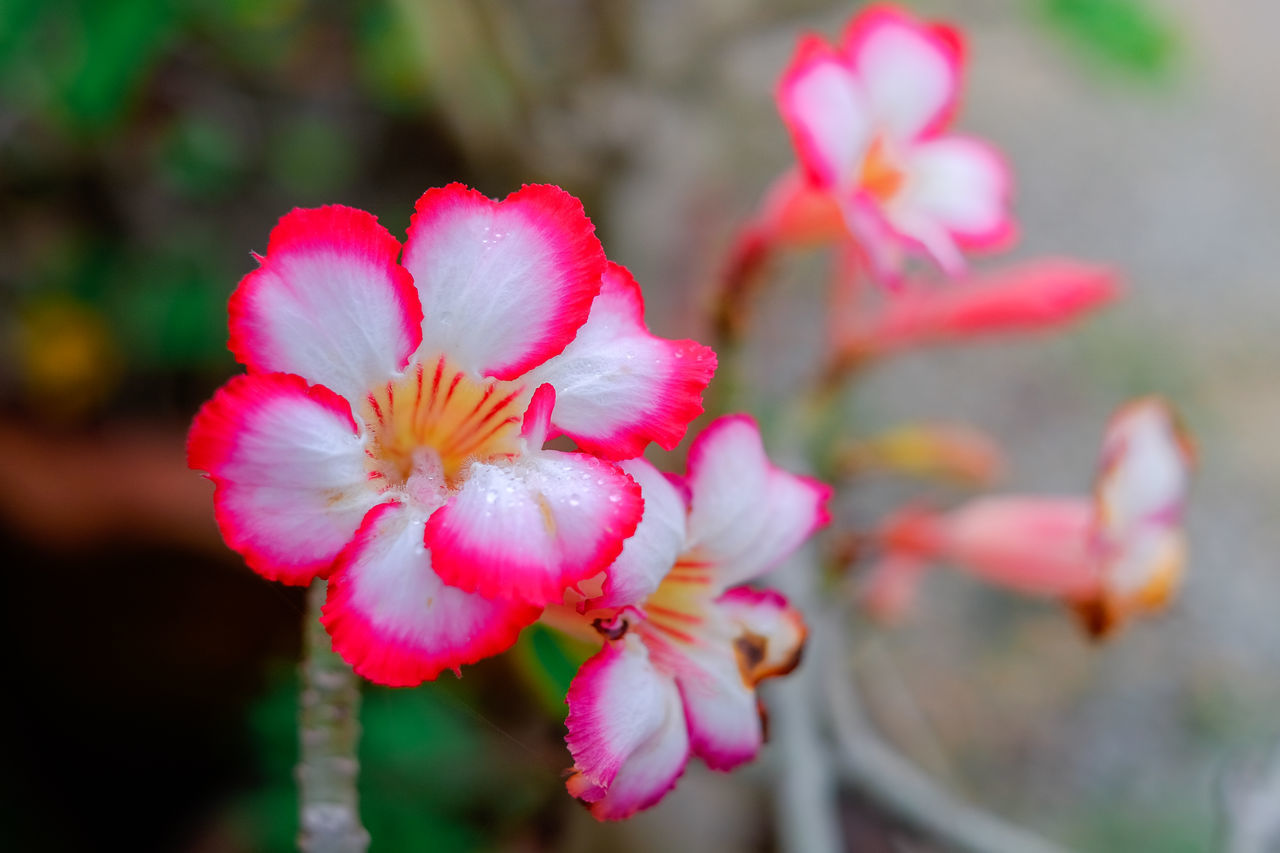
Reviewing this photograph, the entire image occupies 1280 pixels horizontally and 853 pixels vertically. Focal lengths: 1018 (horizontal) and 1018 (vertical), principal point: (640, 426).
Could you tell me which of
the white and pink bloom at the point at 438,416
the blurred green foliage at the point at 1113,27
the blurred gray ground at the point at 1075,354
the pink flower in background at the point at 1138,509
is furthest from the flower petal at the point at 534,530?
the blurred green foliage at the point at 1113,27

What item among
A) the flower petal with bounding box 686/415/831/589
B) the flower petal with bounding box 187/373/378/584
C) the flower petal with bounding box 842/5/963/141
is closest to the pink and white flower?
the flower petal with bounding box 842/5/963/141

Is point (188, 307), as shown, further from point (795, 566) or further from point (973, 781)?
point (973, 781)

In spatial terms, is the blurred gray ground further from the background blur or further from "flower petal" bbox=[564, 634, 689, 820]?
"flower petal" bbox=[564, 634, 689, 820]

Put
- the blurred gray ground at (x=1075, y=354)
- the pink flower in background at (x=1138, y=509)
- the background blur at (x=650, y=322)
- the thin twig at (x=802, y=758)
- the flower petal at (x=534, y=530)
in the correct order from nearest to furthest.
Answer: the flower petal at (x=534, y=530), the pink flower in background at (x=1138, y=509), the thin twig at (x=802, y=758), the background blur at (x=650, y=322), the blurred gray ground at (x=1075, y=354)

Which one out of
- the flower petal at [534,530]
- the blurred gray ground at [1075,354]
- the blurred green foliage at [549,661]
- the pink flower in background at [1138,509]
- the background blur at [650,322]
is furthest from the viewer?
the blurred gray ground at [1075,354]

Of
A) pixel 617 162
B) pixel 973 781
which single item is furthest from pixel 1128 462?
pixel 973 781

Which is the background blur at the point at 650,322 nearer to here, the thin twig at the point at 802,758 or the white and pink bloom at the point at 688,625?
the thin twig at the point at 802,758
